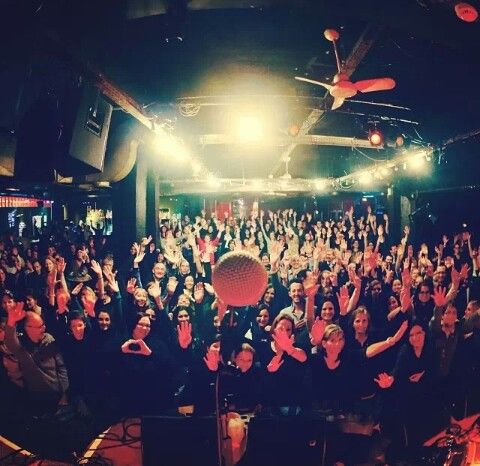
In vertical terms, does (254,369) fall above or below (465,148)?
below

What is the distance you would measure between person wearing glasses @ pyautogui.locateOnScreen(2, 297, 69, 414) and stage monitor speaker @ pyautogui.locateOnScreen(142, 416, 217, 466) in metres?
1.37

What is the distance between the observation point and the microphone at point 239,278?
82.7 inches

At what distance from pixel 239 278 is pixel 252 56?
414cm

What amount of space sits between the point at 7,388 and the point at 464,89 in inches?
290

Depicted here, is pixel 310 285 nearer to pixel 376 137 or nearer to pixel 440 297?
pixel 440 297

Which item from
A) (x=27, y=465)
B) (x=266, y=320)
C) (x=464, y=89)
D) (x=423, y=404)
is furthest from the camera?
(x=464, y=89)

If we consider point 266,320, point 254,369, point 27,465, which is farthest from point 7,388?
point 266,320

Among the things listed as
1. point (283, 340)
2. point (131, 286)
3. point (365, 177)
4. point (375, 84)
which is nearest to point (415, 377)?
point (283, 340)

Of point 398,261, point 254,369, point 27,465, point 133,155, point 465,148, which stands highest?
point 465,148

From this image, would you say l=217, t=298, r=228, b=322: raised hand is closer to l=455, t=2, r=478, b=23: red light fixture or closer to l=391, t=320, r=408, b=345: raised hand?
l=391, t=320, r=408, b=345: raised hand

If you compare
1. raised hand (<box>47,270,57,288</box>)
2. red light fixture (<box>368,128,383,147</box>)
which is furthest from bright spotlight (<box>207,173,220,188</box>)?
raised hand (<box>47,270,57,288</box>)

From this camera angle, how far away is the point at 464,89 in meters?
6.17

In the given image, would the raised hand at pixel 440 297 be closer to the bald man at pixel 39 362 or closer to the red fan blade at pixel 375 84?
the red fan blade at pixel 375 84

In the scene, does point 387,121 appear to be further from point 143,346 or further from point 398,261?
point 143,346
